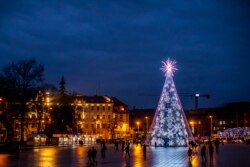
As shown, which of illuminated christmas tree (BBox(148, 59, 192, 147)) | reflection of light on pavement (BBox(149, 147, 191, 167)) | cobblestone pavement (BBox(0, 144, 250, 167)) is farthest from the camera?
illuminated christmas tree (BBox(148, 59, 192, 147))

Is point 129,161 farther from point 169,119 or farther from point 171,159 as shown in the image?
point 169,119

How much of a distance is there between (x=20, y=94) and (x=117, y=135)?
105443 mm

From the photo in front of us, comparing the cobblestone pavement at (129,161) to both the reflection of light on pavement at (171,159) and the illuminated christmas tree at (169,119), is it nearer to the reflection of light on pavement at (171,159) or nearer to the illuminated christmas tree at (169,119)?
the reflection of light on pavement at (171,159)

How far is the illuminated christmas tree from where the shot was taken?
85.6m

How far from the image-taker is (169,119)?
85.5m

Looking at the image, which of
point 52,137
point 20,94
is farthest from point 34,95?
point 52,137

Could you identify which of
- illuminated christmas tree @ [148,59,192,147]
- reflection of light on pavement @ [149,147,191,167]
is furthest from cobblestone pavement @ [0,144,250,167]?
illuminated christmas tree @ [148,59,192,147]

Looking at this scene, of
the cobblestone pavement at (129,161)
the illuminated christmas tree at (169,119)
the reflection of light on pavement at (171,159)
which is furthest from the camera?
the illuminated christmas tree at (169,119)

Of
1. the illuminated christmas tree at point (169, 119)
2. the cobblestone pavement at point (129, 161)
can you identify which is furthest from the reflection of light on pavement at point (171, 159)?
the illuminated christmas tree at point (169, 119)

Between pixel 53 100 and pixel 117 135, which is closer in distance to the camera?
pixel 53 100

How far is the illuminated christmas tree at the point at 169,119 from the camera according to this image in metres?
85.6

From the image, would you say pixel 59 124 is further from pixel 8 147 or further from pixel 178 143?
pixel 8 147

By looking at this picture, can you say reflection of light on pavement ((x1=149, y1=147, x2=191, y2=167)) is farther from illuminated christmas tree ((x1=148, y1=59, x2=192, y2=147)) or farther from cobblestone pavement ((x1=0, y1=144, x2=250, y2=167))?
illuminated christmas tree ((x1=148, y1=59, x2=192, y2=147))

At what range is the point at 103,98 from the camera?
193 meters
